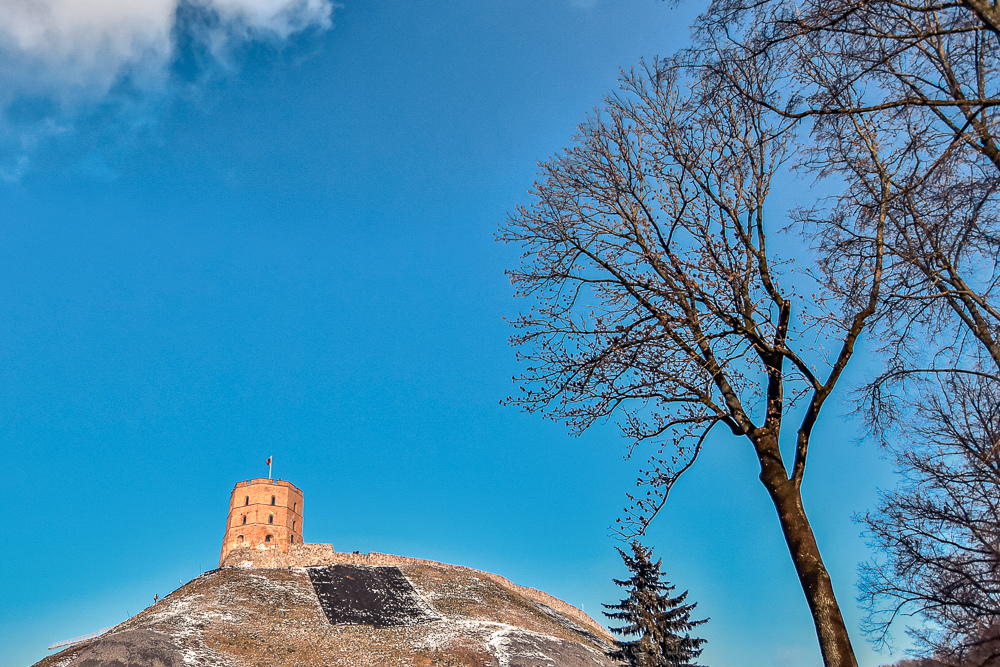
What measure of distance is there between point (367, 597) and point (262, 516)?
87.7 feet

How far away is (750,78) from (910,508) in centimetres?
1396

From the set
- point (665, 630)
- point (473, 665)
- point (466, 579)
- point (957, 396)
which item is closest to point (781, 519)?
point (957, 396)

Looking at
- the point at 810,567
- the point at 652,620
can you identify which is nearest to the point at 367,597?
the point at 652,620

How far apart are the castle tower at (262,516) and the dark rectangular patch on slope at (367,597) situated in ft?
61.9

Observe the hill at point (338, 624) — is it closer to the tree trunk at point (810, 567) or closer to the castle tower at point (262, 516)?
the castle tower at point (262, 516)

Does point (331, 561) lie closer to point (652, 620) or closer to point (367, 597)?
point (367, 597)

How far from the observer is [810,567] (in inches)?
268

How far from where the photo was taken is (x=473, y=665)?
31.6 meters

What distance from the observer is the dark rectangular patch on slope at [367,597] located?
38.2 meters

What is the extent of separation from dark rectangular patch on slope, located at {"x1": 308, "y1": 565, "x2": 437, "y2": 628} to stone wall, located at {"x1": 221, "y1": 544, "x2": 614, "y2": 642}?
10.1 ft

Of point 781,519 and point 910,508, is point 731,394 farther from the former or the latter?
point 910,508

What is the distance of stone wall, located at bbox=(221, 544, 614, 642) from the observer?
163 feet

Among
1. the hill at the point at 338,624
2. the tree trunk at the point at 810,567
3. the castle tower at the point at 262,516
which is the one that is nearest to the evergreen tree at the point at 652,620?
the hill at the point at 338,624

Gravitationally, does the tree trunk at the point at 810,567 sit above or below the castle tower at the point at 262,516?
below
